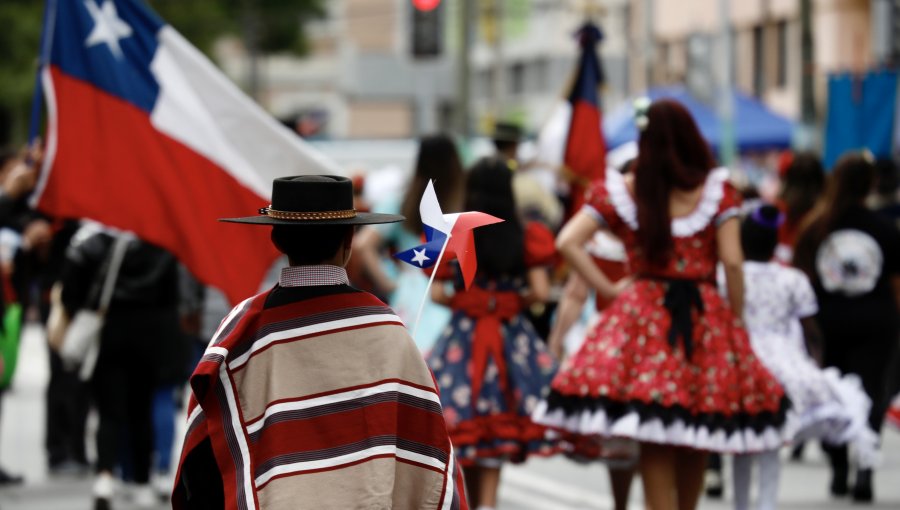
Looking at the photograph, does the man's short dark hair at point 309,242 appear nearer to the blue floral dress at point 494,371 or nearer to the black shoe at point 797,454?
the blue floral dress at point 494,371

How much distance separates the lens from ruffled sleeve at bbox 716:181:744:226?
7.12m


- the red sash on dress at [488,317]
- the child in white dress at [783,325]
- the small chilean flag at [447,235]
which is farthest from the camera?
the child in white dress at [783,325]

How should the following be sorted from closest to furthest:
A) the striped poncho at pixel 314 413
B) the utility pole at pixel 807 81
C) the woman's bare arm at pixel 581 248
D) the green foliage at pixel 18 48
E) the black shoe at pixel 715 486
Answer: the striped poncho at pixel 314 413 < the woman's bare arm at pixel 581 248 < the black shoe at pixel 715 486 < the utility pole at pixel 807 81 < the green foliage at pixel 18 48

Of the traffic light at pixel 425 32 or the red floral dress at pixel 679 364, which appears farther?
the traffic light at pixel 425 32

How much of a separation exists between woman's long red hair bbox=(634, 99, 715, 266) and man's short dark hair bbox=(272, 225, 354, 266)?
112 inches

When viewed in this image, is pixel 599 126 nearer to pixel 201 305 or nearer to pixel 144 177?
pixel 201 305

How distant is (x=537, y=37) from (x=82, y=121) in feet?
191

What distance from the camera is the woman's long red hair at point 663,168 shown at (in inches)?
280

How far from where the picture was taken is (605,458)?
792cm

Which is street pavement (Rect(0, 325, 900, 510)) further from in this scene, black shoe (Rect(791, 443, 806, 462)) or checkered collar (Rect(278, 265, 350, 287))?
checkered collar (Rect(278, 265, 350, 287))

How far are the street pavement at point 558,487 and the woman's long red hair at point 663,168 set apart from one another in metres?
2.98

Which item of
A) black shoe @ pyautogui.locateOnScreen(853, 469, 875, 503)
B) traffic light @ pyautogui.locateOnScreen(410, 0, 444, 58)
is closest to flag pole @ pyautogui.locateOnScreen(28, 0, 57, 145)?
black shoe @ pyautogui.locateOnScreen(853, 469, 875, 503)

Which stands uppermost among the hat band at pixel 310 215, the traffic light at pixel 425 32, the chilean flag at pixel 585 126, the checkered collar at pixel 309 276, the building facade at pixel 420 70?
the building facade at pixel 420 70

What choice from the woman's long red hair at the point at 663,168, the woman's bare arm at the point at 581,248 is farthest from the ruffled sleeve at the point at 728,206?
the woman's bare arm at the point at 581,248
